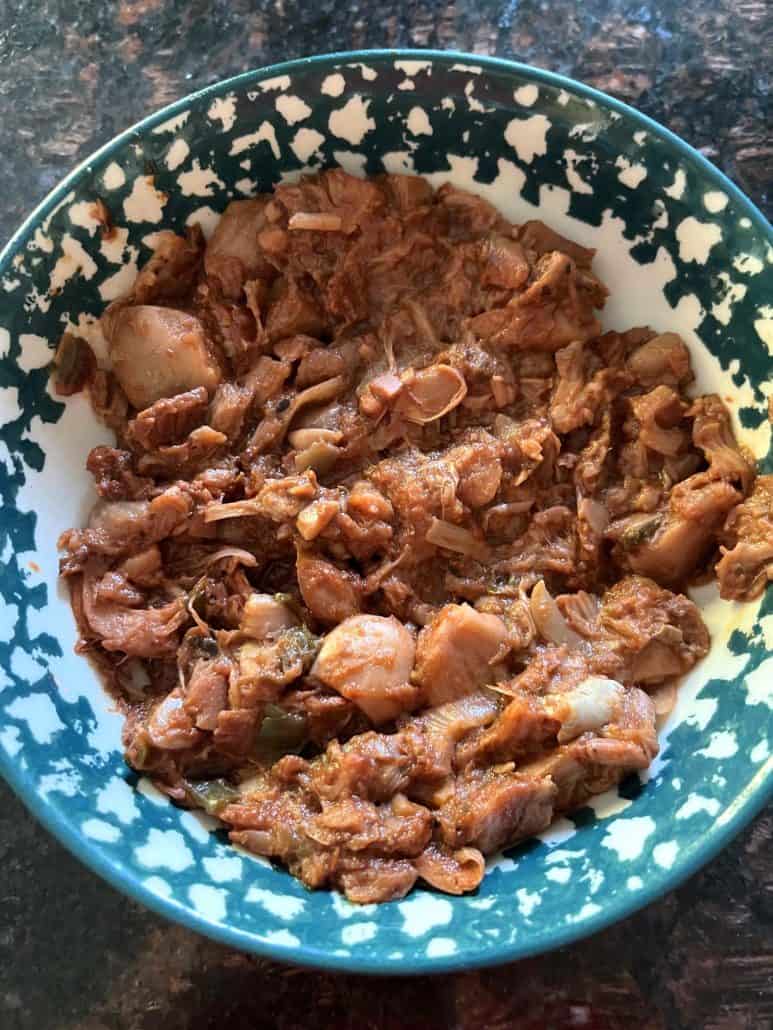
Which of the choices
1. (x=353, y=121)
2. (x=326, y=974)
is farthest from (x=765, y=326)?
(x=326, y=974)

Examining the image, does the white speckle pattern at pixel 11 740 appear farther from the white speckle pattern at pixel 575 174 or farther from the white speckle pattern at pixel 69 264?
the white speckle pattern at pixel 575 174

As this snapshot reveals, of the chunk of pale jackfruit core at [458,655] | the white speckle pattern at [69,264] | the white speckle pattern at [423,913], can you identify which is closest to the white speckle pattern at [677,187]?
the chunk of pale jackfruit core at [458,655]

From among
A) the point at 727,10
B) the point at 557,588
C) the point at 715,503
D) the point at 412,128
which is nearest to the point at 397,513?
the point at 557,588

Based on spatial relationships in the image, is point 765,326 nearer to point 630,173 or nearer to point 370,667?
point 630,173

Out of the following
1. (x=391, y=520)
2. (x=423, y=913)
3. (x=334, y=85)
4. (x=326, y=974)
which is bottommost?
(x=326, y=974)

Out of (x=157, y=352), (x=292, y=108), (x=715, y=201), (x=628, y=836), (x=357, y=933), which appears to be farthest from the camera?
(x=157, y=352)

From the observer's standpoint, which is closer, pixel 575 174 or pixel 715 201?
pixel 715 201
